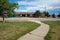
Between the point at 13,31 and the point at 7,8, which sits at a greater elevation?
the point at 7,8

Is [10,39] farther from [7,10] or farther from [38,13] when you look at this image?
[38,13]

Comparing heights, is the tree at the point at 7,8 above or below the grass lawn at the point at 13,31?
above

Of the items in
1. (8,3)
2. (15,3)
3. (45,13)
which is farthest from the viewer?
(45,13)

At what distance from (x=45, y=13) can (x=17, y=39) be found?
56.9 meters

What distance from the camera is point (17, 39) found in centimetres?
1153

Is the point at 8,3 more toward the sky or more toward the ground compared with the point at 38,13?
more toward the sky

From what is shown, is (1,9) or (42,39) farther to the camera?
(1,9)

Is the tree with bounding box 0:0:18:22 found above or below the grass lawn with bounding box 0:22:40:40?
above

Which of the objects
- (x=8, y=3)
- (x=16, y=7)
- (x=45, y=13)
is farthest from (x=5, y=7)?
(x=45, y=13)

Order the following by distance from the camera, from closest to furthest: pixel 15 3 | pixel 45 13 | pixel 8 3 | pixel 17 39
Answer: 1. pixel 17 39
2. pixel 8 3
3. pixel 15 3
4. pixel 45 13

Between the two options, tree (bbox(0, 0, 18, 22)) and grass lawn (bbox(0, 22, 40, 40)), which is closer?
grass lawn (bbox(0, 22, 40, 40))

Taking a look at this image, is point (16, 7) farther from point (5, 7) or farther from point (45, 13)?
point (45, 13)

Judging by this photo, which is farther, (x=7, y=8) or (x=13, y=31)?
(x=7, y=8)

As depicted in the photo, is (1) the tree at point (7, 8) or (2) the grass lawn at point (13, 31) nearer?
(2) the grass lawn at point (13, 31)
